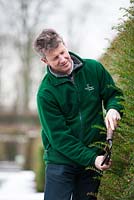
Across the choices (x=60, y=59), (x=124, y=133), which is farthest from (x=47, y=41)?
(x=124, y=133)

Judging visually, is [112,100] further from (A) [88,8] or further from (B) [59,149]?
(A) [88,8]

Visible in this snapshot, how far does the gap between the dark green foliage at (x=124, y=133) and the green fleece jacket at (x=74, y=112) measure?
0.30 feet

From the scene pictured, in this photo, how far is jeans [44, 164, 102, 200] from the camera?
10.8ft

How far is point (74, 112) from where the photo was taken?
10.8 feet

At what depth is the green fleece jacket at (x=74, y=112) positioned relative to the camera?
3236 mm

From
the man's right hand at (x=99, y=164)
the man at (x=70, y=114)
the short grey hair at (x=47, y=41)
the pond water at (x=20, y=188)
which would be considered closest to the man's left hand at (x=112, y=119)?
the man at (x=70, y=114)

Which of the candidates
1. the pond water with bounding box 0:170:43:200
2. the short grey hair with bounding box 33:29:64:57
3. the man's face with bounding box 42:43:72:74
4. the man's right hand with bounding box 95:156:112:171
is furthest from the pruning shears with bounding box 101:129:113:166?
the pond water with bounding box 0:170:43:200

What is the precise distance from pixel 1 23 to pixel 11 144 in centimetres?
657

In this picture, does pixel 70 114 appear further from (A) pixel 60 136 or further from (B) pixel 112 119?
(B) pixel 112 119

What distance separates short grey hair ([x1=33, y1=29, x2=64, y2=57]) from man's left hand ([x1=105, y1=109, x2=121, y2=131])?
1.41 ft

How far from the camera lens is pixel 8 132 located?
21.1m

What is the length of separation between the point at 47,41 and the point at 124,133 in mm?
594

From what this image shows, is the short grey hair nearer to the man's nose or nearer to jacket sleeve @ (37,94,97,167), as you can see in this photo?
the man's nose

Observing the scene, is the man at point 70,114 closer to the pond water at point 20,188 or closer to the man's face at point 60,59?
the man's face at point 60,59
